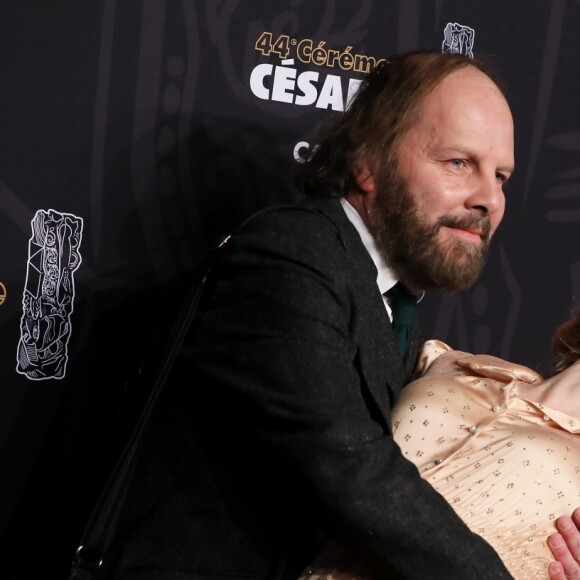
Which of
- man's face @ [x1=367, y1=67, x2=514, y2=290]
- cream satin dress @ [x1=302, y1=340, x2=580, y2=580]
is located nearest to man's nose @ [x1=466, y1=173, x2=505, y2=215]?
man's face @ [x1=367, y1=67, x2=514, y2=290]

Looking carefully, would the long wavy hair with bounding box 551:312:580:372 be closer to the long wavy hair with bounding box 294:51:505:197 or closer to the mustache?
the mustache

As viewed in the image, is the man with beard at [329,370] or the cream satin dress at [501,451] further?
the cream satin dress at [501,451]

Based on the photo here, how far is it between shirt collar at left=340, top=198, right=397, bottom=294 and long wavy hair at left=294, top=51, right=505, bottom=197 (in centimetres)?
4

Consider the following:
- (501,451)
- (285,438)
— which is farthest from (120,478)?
(501,451)

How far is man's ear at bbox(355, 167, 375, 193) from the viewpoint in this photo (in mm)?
1579

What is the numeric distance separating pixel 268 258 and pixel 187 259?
0.50 metres

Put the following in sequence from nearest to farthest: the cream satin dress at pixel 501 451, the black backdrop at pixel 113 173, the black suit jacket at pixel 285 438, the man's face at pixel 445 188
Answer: the black suit jacket at pixel 285 438 → the cream satin dress at pixel 501 451 → the man's face at pixel 445 188 → the black backdrop at pixel 113 173

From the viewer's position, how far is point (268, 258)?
1.32 meters

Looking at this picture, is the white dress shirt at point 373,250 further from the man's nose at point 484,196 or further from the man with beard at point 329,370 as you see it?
the man's nose at point 484,196

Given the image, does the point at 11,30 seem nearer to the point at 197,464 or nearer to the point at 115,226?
the point at 115,226

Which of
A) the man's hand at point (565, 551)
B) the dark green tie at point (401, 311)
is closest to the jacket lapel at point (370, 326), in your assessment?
the dark green tie at point (401, 311)

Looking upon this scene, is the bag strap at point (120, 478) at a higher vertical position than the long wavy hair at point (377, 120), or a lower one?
lower

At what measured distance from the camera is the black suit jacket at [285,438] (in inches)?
48.7

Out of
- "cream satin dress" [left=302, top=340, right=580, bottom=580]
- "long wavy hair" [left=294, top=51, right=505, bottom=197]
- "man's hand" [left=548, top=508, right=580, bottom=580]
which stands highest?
"long wavy hair" [left=294, top=51, right=505, bottom=197]
